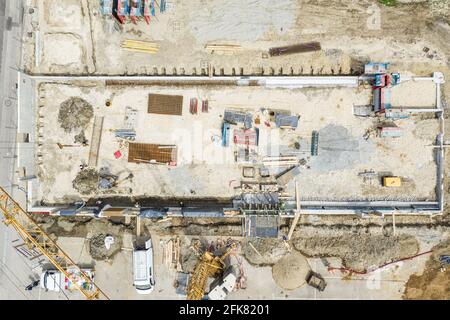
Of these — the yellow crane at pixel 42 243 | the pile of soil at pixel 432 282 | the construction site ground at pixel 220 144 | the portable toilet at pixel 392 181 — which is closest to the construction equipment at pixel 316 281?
the construction site ground at pixel 220 144

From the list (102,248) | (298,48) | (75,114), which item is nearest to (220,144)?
(298,48)

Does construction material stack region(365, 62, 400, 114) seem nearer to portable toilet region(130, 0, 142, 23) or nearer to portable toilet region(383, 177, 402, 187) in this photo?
portable toilet region(383, 177, 402, 187)

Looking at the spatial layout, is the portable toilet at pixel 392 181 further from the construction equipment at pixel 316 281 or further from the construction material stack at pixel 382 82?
the construction equipment at pixel 316 281

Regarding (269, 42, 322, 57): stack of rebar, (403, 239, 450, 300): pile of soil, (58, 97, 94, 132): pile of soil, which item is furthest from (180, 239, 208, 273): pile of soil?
(403, 239, 450, 300): pile of soil

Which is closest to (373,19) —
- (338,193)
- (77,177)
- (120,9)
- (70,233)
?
(338,193)

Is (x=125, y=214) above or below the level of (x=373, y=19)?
below

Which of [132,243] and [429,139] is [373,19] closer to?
[429,139]
